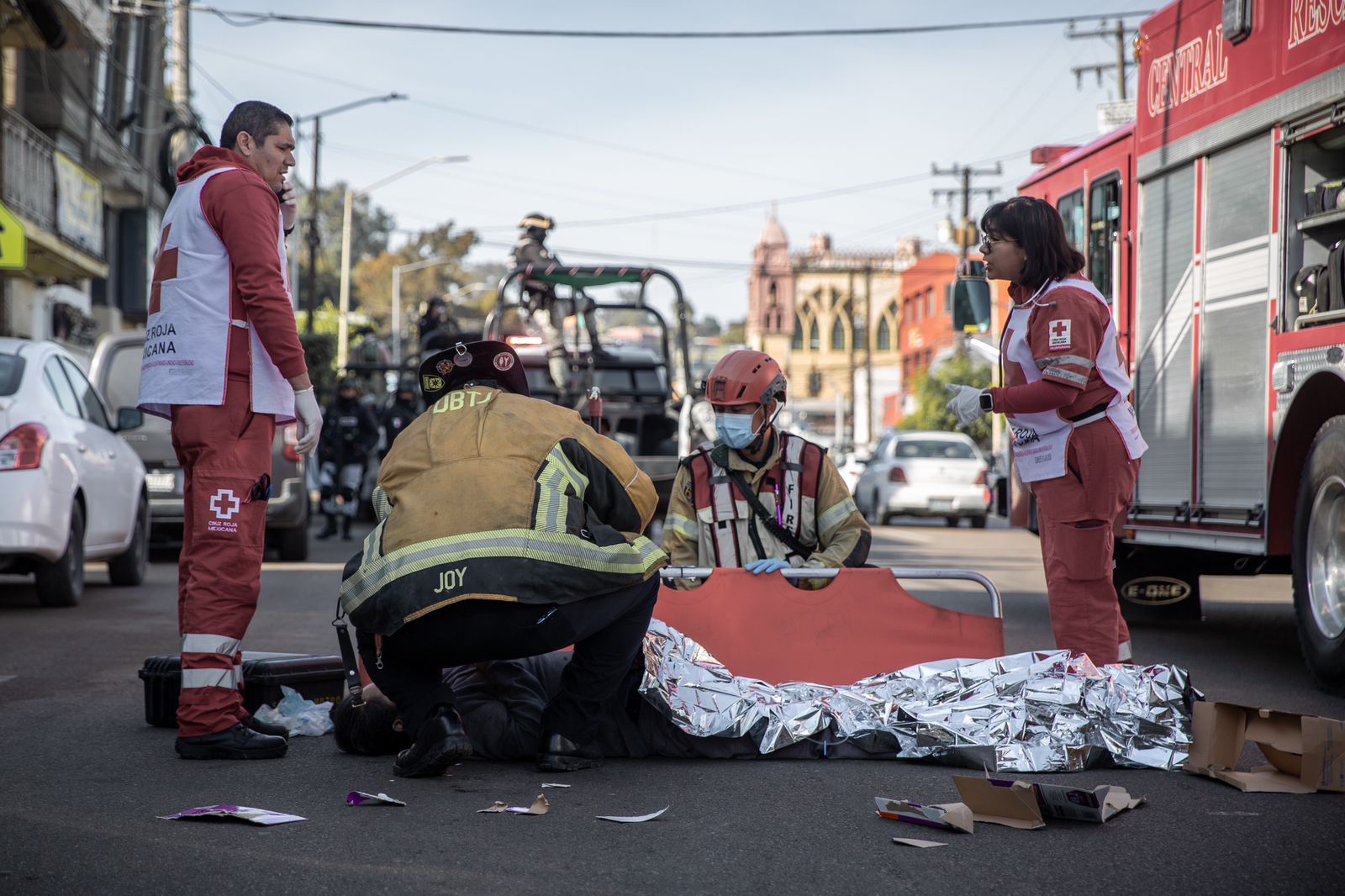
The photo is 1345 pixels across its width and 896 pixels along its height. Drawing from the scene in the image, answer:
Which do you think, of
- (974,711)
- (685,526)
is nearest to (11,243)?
(685,526)

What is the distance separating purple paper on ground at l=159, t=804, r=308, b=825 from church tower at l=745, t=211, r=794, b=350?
113079 mm

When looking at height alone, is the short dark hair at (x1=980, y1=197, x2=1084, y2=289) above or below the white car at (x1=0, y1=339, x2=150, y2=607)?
above

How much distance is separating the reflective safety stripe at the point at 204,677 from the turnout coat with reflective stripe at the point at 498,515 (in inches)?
29.4

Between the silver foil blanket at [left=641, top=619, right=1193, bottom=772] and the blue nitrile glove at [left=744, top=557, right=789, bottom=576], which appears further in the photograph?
the blue nitrile glove at [left=744, top=557, right=789, bottom=576]

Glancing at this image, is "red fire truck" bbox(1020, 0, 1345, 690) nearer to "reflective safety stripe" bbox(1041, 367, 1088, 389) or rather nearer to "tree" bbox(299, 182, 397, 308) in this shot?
"reflective safety stripe" bbox(1041, 367, 1088, 389)

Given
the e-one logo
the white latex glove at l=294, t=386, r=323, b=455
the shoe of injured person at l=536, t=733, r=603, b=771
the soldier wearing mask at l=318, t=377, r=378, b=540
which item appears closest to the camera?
the shoe of injured person at l=536, t=733, r=603, b=771

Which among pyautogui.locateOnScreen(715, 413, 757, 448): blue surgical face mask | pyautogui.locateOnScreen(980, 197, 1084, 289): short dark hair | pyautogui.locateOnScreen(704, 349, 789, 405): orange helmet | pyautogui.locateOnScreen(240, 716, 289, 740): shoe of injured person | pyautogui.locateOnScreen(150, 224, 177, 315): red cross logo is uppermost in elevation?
pyautogui.locateOnScreen(980, 197, 1084, 289): short dark hair

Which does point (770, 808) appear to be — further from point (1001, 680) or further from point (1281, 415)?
point (1281, 415)

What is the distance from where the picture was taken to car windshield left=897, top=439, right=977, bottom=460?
26.3 metres

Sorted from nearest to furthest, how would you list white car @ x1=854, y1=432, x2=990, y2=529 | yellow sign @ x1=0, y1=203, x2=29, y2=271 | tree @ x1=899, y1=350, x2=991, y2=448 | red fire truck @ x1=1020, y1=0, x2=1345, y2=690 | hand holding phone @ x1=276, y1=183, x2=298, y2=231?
1. hand holding phone @ x1=276, y1=183, x2=298, y2=231
2. red fire truck @ x1=1020, y1=0, x2=1345, y2=690
3. yellow sign @ x1=0, y1=203, x2=29, y2=271
4. white car @ x1=854, y1=432, x2=990, y2=529
5. tree @ x1=899, y1=350, x2=991, y2=448

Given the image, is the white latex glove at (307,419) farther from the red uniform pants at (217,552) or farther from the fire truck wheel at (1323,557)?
the fire truck wheel at (1323,557)

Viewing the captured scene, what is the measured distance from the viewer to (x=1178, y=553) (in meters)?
9.99

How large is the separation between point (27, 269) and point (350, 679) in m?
23.0

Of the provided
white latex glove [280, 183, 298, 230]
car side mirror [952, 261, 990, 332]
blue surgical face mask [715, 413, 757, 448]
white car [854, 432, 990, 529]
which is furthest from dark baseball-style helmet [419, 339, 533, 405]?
white car [854, 432, 990, 529]
